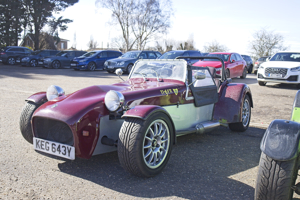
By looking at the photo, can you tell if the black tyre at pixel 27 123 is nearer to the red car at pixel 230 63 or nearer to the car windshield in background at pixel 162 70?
the car windshield in background at pixel 162 70

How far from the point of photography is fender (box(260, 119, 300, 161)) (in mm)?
2312

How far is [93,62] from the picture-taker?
21.2 metres

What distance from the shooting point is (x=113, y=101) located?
11.3 feet

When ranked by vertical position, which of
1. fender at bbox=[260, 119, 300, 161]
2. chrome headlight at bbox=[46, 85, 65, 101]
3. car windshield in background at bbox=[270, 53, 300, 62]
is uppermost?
car windshield in background at bbox=[270, 53, 300, 62]

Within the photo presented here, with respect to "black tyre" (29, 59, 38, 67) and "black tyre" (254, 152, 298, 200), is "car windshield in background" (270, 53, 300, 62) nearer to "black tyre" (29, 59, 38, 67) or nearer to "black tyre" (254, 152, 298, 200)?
"black tyre" (254, 152, 298, 200)

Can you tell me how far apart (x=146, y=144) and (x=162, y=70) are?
1814 mm

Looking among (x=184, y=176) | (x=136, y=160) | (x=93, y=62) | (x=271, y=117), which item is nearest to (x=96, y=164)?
(x=136, y=160)

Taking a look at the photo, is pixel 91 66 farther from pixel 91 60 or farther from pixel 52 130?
pixel 52 130

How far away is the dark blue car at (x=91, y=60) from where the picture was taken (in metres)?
20.8

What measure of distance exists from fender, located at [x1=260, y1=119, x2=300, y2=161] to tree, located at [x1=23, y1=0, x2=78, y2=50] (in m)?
35.4

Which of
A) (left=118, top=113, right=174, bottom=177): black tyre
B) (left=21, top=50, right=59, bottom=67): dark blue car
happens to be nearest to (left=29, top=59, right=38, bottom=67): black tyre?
(left=21, top=50, right=59, bottom=67): dark blue car

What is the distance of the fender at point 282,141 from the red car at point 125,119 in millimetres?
1325

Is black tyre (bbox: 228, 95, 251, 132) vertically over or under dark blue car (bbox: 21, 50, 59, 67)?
under

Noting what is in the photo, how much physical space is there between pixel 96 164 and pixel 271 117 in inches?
197
